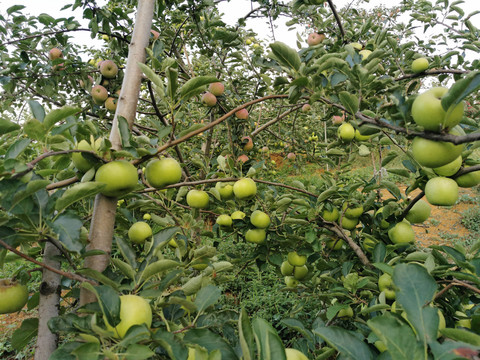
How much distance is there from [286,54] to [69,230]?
2.59 feet

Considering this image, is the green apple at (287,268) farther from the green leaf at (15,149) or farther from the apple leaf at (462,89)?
the green leaf at (15,149)

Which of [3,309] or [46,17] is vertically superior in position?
[46,17]

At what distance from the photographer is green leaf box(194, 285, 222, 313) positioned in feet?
2.57

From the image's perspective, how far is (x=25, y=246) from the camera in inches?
39.5

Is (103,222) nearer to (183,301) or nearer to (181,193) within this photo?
(183,301)

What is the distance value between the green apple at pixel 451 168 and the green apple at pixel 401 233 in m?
0.35

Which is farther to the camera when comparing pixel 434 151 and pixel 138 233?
pixel 138 233

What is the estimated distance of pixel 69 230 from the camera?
64 cm

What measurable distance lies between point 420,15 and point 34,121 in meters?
2.55

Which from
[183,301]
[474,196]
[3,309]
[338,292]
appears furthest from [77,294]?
[474,196]

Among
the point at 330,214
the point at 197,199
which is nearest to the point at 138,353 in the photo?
the point at 197,199

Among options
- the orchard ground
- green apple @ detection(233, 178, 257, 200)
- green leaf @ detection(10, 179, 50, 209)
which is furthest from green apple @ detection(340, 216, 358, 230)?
the orchard ground

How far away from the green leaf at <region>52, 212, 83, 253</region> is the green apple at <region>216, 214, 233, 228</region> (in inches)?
38.1

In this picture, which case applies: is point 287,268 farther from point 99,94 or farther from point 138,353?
point 99,94
